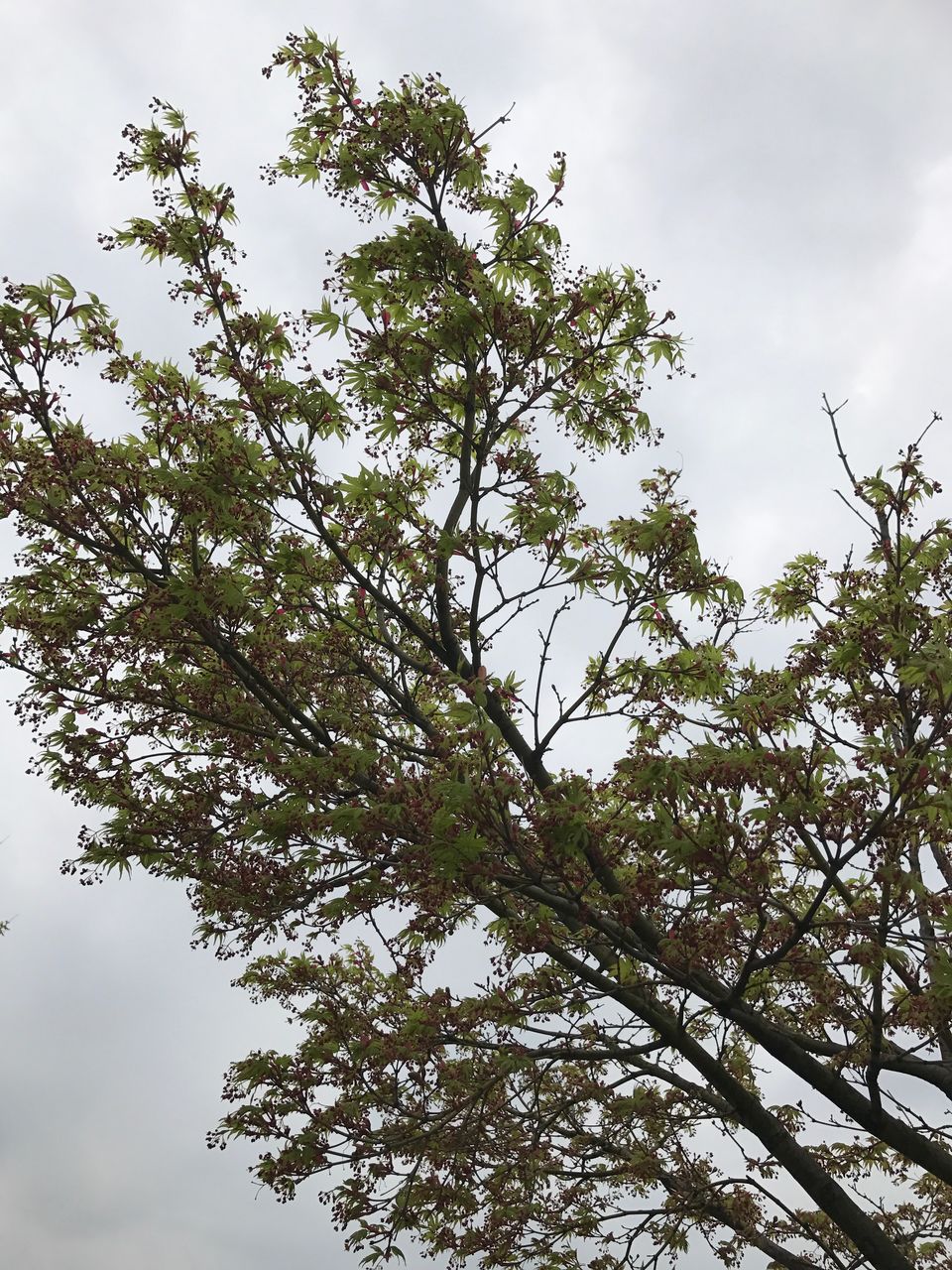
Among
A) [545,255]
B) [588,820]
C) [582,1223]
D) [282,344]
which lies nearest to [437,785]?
[588,820]

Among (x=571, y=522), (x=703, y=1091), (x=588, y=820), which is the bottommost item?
(x=703, y=1091)

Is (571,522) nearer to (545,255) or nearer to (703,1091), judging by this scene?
(545,255)

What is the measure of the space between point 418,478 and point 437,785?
4972 mm

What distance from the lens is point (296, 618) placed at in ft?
26.8

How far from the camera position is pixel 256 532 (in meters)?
7.45

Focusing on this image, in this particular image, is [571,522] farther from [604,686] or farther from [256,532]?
[256,532]

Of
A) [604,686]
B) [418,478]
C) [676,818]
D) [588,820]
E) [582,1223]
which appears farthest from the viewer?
[418,478]

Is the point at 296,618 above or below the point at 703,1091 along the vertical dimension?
above

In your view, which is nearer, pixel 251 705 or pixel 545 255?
pixel 251 705

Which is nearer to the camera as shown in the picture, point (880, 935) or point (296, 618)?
point (880, 935)

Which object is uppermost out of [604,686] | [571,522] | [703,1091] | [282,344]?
[282,344]

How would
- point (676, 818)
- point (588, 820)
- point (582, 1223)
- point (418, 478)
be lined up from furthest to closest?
point (418, 478) → point (582, 1223) → point (588, 820) → point (676, 818)

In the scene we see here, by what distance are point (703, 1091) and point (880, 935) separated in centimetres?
399

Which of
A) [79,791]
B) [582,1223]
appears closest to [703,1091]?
[582,1223]
